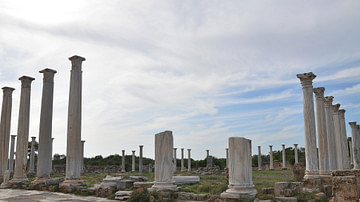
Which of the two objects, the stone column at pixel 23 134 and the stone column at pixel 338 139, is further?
the stone column at pixel 338 139

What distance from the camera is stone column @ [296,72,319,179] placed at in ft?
47.9

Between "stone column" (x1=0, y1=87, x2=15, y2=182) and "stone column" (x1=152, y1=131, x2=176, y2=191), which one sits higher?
"stone column" (x1=0, y1=87, x2=15, y2=182)

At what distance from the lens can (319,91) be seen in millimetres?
17484

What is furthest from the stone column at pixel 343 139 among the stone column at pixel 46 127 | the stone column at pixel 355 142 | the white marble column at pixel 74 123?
the stone column at pixel 46 127

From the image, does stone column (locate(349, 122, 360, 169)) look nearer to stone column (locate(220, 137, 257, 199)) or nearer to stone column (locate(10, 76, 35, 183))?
stone column (locate(220, 137, 257, 199))

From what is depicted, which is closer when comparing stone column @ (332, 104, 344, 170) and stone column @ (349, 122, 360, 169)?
stone column @ (332, 104, 344, 170)

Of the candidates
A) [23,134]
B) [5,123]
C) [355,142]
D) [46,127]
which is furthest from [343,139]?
[5,123]

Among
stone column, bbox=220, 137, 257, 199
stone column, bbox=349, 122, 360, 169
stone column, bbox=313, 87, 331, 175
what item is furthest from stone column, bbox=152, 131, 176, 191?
stone column, bbox=349, 122, 360, 169

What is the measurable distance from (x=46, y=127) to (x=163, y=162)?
26.3 feet

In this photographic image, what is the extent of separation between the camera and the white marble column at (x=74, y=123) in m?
14.3

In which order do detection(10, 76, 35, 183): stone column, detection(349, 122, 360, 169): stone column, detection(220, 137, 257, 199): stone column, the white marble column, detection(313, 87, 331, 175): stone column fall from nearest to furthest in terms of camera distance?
detection(220, 137, 257, 199): stone column
the white marble column
detection(313, 87, 331, 175): stone column
detection(10, 76, 35, 183): stone column
detection(349, 122, 360, 169): stone column

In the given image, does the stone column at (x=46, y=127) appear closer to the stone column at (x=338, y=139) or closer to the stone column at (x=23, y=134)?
the stone column at (x=23, y=134)

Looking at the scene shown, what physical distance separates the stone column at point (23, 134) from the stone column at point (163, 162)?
9.52 metres

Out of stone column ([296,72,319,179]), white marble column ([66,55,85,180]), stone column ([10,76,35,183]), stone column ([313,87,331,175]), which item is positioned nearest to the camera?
white marble column ([66,55,85,180])
